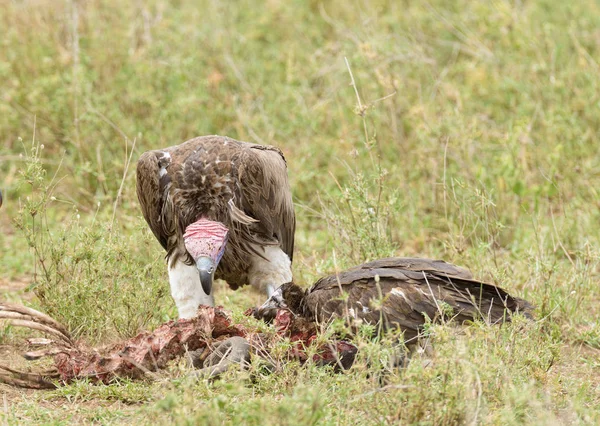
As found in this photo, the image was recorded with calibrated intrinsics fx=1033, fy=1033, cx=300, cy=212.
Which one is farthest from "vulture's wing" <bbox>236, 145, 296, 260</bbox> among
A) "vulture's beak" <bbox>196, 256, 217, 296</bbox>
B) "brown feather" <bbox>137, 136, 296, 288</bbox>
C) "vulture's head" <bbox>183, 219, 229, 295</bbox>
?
"vulture's beak" <bbox>196, 256, 217, 296</bbox>

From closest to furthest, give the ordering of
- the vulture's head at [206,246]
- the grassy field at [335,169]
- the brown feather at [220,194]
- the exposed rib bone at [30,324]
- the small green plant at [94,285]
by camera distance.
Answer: the grassy field at [335,169]
the exposed rib bone at [30,324]
the vulture's head at [206,246]
the small green plant at [94,285]
the brown feather at [220,194]

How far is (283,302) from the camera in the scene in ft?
16.3

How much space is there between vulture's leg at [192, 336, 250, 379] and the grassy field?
14 cm

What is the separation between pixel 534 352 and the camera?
4555mm

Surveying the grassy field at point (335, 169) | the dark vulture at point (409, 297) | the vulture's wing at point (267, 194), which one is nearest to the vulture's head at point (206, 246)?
the vulture's wing at point (267, 194)

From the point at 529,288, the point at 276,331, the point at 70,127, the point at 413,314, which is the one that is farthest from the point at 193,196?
the point at 70,127

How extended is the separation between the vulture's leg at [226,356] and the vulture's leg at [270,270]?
85 centimetres

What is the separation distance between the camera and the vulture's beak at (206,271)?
5.06 m

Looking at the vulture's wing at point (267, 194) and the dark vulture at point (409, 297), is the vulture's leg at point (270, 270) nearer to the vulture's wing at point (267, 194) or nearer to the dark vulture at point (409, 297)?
the vulture's wing at point (267, 194)

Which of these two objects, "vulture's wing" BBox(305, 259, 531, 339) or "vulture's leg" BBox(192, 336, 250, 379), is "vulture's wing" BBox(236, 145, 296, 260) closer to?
"vulture's wing" BBox(305, 259, 531, 339)

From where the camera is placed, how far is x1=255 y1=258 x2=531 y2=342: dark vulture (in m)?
4.62

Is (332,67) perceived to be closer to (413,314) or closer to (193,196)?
(193,196)

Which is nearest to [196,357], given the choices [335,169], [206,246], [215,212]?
[206,246]

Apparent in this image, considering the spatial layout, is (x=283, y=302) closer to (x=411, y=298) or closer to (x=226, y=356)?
(x=226, y=356)
